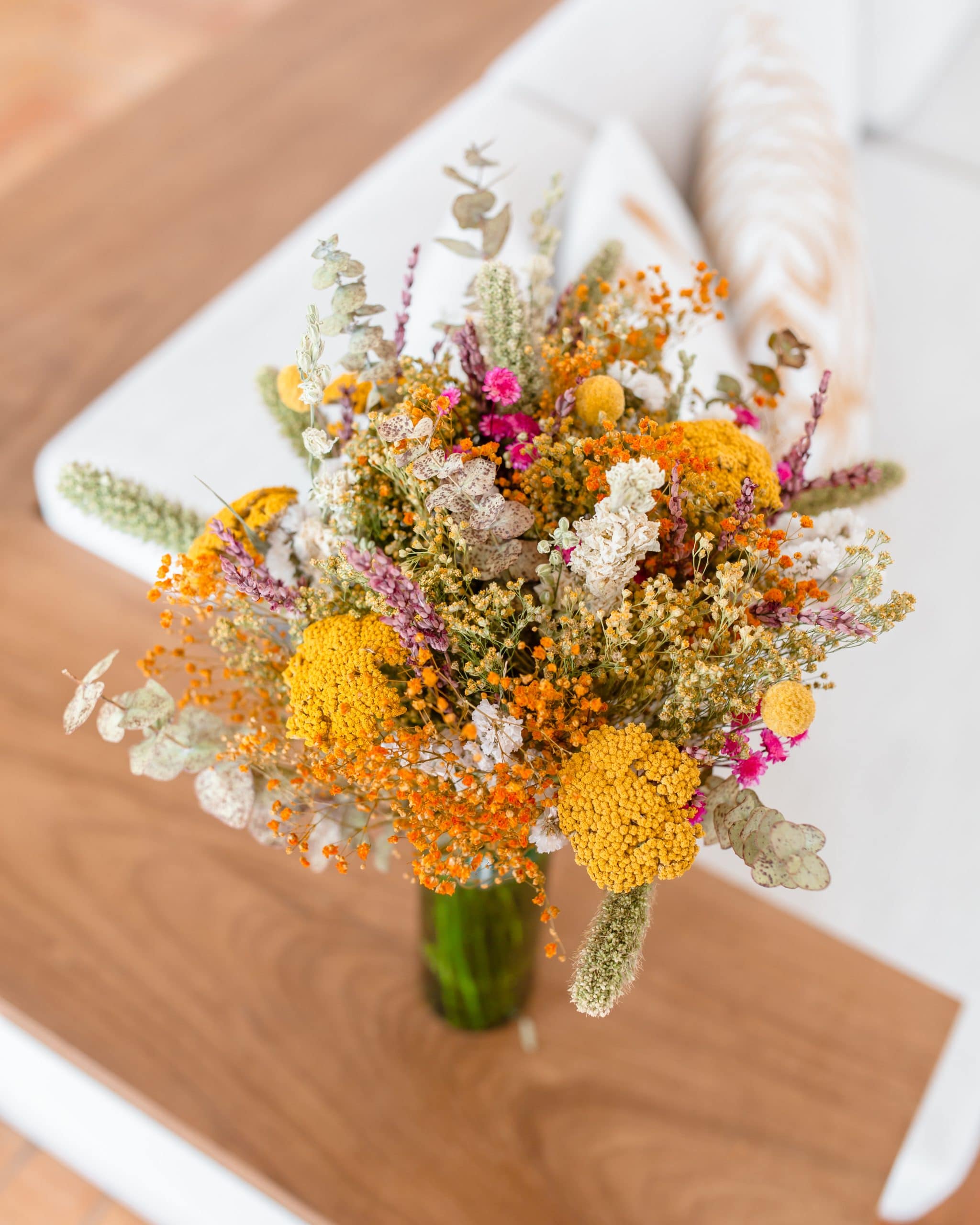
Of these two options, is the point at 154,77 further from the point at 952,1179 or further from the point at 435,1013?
the point at 952,1179

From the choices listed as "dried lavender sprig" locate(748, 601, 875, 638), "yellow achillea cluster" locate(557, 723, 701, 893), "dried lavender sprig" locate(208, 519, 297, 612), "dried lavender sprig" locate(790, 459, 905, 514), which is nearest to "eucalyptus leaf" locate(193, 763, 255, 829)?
"dried lavender sprig" locate(208, 519, 297, 612)

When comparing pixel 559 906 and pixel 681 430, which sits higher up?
pixel 681 430

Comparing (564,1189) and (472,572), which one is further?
→ (564,1189)

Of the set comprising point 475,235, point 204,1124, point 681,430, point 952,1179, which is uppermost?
point 681,430

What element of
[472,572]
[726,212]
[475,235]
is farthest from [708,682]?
[726,212]

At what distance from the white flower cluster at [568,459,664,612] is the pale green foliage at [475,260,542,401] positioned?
119 millimetres

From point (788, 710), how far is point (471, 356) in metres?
0.26

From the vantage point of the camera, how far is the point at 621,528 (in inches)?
19.3

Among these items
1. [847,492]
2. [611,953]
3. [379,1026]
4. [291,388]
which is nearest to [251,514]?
[291,388]

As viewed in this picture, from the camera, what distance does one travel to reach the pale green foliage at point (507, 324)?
564 mm

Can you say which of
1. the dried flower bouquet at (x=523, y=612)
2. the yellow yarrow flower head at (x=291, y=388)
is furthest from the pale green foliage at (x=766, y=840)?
the yellow yarrow flower head at (x=291, y=388)

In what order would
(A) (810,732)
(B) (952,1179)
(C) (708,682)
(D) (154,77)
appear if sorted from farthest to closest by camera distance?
(D) (154,77), (A) (810,732), (B) (952,1179), (C) (708,682)

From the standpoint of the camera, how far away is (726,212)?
1.42 m

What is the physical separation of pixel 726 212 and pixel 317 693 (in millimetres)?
1122
